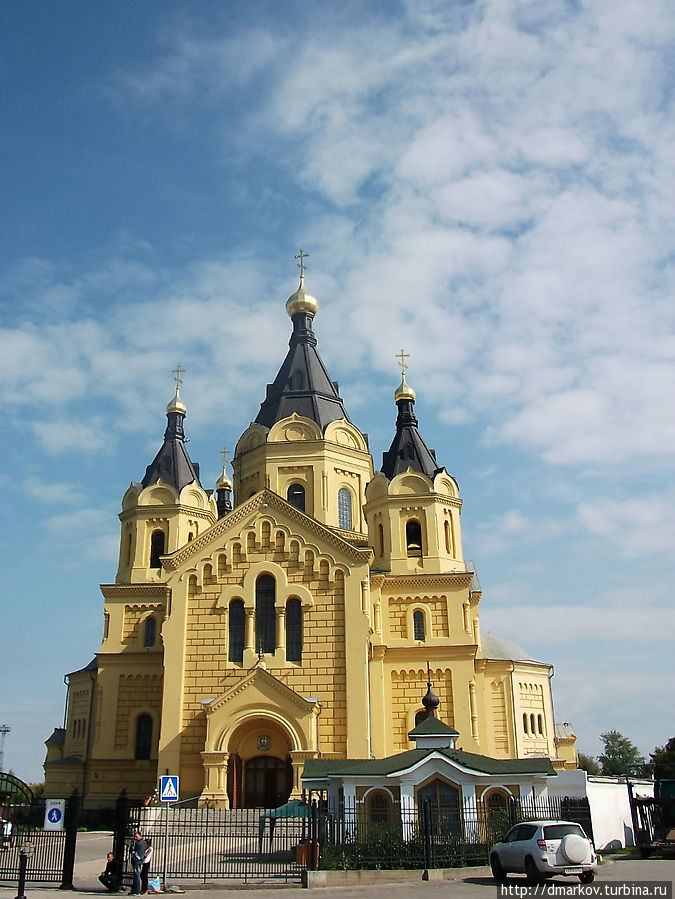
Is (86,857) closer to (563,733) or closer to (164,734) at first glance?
(164,734)

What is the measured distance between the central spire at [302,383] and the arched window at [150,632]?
33.5ft

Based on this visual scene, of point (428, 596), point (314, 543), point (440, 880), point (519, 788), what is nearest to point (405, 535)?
point (428, 596)

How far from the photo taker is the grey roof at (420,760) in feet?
65.6

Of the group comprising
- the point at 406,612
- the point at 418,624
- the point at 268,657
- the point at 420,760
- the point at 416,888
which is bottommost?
the point at 416,888

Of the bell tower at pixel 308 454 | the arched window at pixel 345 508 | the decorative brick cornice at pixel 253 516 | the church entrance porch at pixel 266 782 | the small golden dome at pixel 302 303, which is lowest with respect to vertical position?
the church entrance porch at pixel 266 782

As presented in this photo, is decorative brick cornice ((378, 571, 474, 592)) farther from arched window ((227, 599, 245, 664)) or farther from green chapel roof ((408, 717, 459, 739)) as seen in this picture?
green chapel roof ((408, 717, 459, 739))

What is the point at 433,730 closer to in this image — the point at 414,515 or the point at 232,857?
the point at 232,857

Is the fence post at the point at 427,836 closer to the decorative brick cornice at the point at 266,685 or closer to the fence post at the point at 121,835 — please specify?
the fence post at the point at 121,835

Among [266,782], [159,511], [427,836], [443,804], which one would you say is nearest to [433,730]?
[443,804]

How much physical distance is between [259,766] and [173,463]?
15.8 metres

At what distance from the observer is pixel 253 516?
3247 centimetres

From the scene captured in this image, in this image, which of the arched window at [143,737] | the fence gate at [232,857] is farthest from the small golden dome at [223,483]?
the fence gate at [232,857]

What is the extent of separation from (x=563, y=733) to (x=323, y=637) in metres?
24.2

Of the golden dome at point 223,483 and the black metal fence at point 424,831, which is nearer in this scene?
the black metal fence at point 424,831
